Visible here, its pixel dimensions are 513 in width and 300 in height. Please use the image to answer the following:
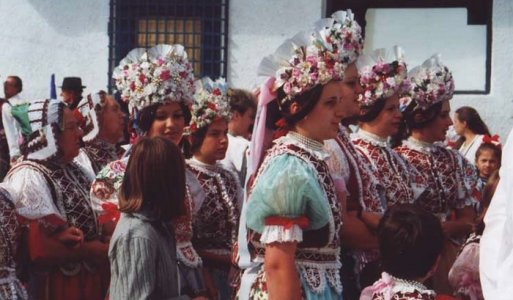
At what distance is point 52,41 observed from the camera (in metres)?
14.6

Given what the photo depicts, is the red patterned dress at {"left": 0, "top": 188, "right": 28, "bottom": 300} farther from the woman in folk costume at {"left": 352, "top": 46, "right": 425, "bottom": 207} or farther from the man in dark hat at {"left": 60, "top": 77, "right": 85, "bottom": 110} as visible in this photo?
the man in dark hat at {"left": 60, "top": 77, "right": 85, "bottom": 110}

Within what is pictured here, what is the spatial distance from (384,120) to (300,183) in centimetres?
244

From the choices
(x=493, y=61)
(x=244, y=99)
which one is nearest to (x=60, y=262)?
(x=244, y=99)

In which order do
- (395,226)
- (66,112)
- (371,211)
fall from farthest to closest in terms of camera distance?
1. (66,112)
2. (371,211)
3. (395,226)

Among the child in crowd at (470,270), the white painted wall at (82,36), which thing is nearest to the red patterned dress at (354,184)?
the child in crowd at (470,270)

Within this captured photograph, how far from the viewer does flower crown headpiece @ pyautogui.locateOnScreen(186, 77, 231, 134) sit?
7.82m

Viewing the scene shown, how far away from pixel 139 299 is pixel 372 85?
8.71ft

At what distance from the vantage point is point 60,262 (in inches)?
267

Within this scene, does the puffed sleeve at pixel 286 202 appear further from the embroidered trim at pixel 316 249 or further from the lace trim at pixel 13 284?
the lace trim at pixel 13 284

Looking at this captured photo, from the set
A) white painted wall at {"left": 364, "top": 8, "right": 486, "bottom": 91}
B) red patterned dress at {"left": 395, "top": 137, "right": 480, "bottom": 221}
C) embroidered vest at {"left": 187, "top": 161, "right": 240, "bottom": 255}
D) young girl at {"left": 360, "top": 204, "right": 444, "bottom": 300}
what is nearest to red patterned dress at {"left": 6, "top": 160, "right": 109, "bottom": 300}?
embroidered vest at {"left": 187, "top": 161, "right": 240, "bottom": 255}

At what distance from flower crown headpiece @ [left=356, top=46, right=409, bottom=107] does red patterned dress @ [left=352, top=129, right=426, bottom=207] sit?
21 centimetres

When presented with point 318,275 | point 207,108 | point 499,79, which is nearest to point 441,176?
point 207,108

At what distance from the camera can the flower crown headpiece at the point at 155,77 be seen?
7.32 metres

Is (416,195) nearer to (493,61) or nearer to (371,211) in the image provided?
(371,211)
